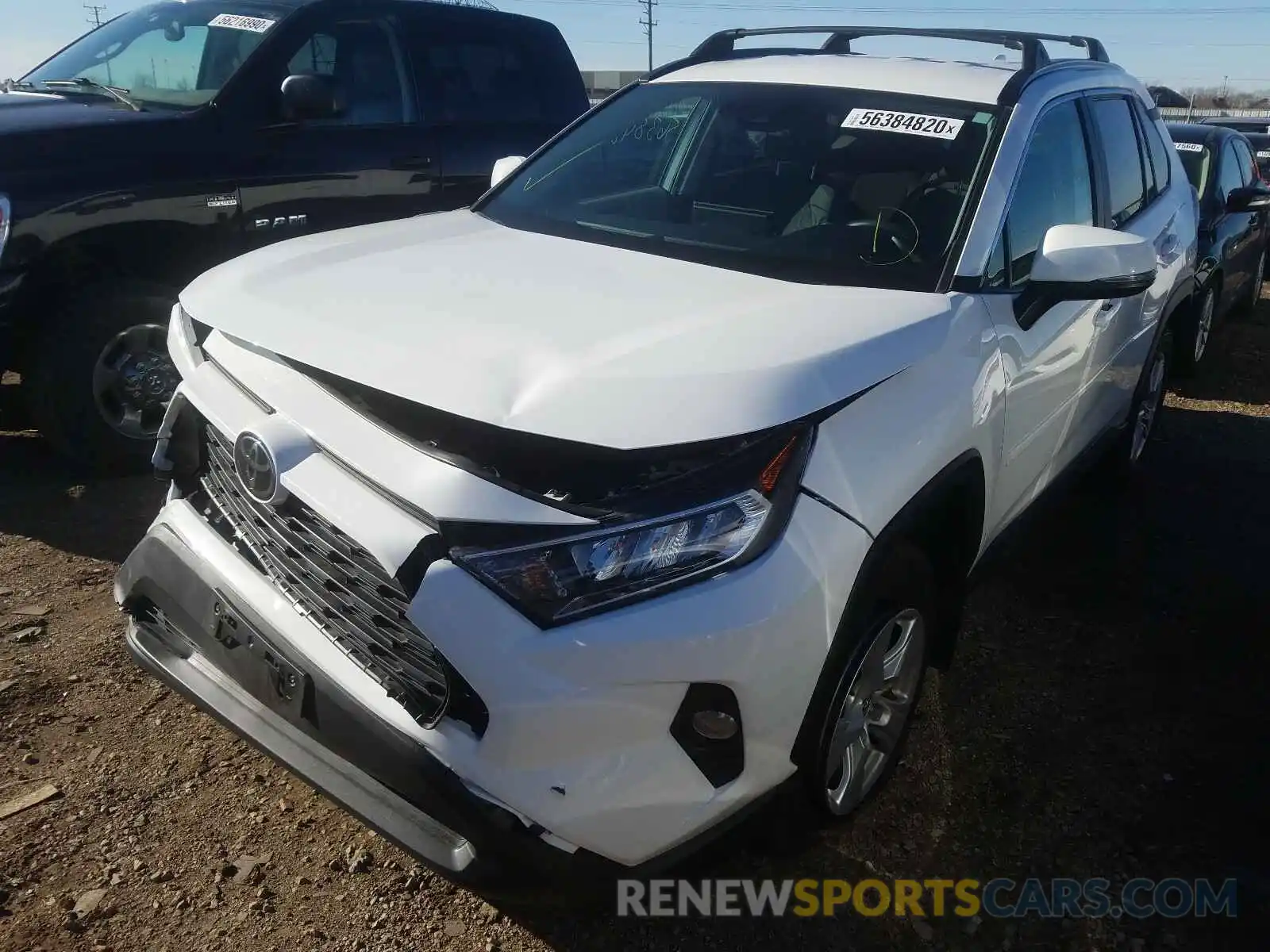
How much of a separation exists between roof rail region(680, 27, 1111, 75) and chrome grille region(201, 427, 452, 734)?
245 cm

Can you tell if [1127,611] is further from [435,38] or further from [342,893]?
[435,38]

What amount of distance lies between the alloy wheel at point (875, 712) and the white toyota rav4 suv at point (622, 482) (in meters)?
0.01

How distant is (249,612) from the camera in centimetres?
213

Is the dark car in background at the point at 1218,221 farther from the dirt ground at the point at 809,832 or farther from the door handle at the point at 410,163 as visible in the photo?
the door handle at the point at 410,163

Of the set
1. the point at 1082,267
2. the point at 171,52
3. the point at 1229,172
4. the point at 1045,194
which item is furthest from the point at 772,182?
the point at 1229,172

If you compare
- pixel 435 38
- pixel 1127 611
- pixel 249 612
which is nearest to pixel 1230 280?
pixel 1127 611

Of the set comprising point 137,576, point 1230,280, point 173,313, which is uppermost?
point 173,313

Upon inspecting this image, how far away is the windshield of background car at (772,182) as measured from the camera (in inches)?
111

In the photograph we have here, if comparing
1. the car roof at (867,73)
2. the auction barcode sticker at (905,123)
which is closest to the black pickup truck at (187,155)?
the car roof at (867,73)

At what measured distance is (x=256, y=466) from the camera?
2082 mm

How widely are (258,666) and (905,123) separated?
225 cm

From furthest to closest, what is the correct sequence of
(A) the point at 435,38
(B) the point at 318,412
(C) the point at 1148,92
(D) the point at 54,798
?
(A) the point at 435,38
(C) the point at 1148,92
(D) the point at 54,798
(B) the point at 318,412

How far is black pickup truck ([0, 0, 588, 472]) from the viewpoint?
404 centimetres

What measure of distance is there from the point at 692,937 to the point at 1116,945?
96cm
